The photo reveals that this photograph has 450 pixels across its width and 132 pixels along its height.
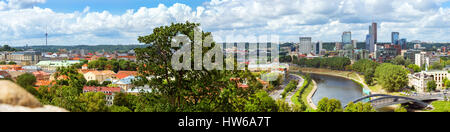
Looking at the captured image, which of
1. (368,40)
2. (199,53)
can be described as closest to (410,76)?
(199,53)

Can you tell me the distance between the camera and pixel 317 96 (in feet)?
68.5

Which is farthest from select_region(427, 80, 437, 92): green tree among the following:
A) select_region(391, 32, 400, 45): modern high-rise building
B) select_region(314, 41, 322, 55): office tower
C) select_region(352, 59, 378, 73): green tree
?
select_region(391, 32, 400, 45): modern high-rise building

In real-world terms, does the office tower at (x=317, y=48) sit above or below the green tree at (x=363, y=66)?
above

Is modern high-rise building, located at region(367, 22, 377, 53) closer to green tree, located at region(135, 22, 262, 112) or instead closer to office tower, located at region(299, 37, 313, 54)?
office tower, located at region(299, 37, 313, 54)

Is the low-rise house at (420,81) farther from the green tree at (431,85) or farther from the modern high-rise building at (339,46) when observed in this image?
the modern high-rise building at (339,46)

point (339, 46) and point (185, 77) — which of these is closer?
point (185, 77)

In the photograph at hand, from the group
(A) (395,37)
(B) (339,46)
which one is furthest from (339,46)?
(A) (395,37)

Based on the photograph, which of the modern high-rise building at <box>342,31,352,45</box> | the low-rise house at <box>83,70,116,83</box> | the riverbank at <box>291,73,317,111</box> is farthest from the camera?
the modern high-rise building at <box>342,31,352,45</box>

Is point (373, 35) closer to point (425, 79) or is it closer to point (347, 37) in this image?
point (347, 37)

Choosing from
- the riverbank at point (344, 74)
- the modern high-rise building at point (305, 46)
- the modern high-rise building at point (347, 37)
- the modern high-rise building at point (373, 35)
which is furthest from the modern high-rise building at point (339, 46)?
the riverbank at point (344, 74)
